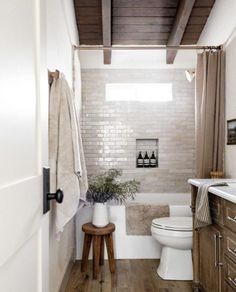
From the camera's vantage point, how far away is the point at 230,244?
172 cm

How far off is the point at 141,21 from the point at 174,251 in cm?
258

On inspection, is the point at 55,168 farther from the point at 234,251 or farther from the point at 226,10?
the point at 226,10

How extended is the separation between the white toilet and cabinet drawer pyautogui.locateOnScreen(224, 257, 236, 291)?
821mm

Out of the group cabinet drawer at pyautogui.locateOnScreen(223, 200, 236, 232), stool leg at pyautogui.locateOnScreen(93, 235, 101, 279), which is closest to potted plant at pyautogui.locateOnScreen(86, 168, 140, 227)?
stool leg at pyautogui.locateOnScreen(93, 235, 101, 279)

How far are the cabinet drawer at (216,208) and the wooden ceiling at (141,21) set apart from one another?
2083 mm

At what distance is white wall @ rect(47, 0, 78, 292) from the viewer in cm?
203

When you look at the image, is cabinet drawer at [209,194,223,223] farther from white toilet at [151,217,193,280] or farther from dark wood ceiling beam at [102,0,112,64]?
dark wood ceiling beam at [102,0,112,64]

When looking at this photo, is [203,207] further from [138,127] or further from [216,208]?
[138,127]

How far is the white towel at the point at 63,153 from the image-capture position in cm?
193

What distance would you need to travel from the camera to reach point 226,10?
308cm

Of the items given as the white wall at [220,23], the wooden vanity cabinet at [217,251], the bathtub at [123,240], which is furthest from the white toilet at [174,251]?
the white wall at [220,23]

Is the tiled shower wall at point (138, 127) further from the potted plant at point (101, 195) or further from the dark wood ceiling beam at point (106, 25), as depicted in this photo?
the potted plant at point (101, 195)

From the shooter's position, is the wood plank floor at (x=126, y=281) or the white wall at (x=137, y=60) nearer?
the wood plank floor at (x=126, y=281)

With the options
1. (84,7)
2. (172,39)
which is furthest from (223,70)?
(84,7)
